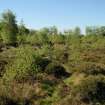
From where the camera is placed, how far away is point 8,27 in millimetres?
56188

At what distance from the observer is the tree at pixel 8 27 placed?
5541cm

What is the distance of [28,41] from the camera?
7031 centimetres

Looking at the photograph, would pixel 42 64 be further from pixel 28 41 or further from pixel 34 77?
pixel 28 41

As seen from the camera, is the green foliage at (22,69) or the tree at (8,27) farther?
the tree at (8,27)

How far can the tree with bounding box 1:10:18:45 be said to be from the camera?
5541 centimetres

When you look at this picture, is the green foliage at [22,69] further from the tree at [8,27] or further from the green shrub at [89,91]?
the tree at [8,27]

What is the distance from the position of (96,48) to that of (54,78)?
4774cm

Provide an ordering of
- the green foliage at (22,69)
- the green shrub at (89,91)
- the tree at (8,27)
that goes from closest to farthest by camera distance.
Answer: the green shrub at (89,91) → the green foliage at (22,69) → the tree at (8,27)

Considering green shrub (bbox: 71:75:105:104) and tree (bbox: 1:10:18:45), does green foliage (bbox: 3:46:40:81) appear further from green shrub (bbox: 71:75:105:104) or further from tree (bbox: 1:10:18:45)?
tree (bbox: 1:10:18:45)

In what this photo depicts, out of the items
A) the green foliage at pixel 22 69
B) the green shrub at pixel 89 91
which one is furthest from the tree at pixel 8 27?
the green shrub at pixel 89 91

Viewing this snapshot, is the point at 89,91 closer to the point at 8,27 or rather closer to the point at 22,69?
the point at 22,69

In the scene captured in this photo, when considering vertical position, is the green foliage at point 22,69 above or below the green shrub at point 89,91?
above

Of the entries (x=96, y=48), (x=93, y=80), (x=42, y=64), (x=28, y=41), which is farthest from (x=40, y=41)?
(x=93, y=80)

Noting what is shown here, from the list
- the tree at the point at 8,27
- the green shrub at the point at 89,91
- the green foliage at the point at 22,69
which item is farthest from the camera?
the tree at the point at 8,27
